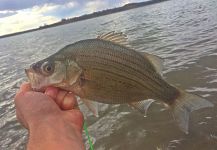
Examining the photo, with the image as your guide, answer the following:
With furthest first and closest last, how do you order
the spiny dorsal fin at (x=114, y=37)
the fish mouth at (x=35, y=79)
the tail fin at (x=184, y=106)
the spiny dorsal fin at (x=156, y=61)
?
the tail fin at (x=184, y=106)
the spiny dorsal fin at (x=156, y=61)
the spiny dorsal fin at (x=114, y=37)
the fish mouth at (x=35, y=79)

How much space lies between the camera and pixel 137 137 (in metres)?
8.11

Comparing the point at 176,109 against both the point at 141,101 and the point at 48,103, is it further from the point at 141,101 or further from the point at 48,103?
the point at 48,103

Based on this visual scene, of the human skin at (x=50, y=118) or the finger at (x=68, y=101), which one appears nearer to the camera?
the human skin at (x=50, y=118)

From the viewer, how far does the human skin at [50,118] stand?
2.47 m

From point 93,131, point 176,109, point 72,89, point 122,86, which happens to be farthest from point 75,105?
point 93,131

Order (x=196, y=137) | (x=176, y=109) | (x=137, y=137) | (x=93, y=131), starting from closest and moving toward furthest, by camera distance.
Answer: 1. (x=176, y=109)
2. (x=196, y=137)
3. (x=137, y=137)
4. (x=93, y=131)

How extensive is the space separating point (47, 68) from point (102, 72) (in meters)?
0.47

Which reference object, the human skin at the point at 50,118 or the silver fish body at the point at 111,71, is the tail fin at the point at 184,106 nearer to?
the silver fish body at the point at 111,71

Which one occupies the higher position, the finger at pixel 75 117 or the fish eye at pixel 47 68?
the fish eye at pixel 47 68

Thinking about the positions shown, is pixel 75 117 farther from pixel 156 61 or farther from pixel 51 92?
Result: pixel 156 61

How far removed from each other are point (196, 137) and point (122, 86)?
4.94 meters

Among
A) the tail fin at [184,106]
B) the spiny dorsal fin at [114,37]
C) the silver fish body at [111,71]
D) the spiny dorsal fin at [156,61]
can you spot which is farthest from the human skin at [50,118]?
the tail fin at [184,106]

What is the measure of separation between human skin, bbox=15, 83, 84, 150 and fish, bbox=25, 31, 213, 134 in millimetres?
102

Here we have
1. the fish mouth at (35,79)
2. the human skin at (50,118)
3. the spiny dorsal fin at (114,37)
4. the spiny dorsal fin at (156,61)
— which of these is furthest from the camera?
the spiny dorsal fin at (156,61)
